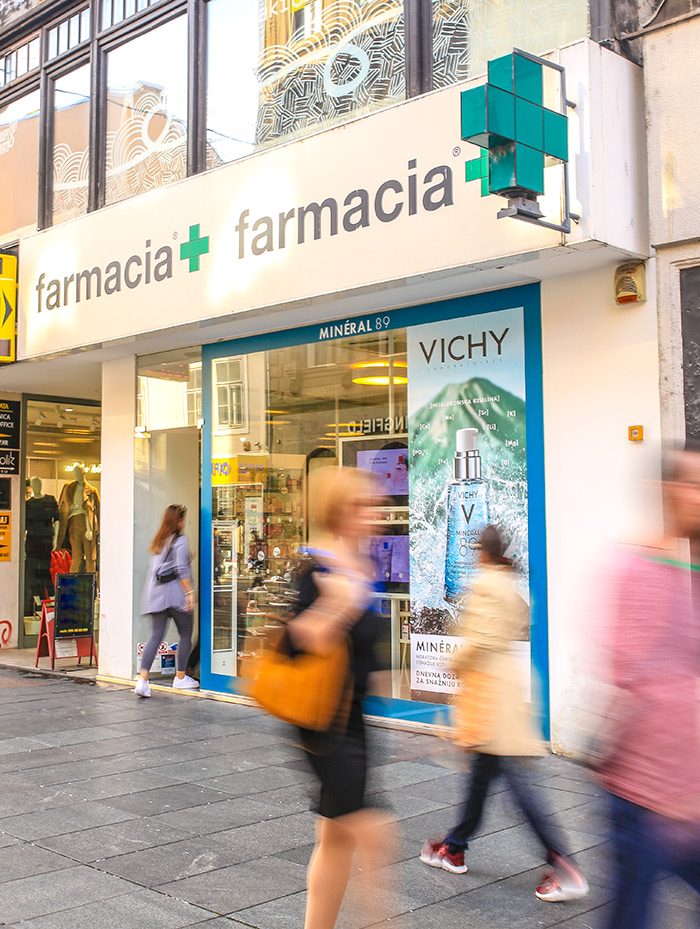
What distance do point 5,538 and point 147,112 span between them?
20.1 ft

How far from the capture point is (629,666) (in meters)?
2.90

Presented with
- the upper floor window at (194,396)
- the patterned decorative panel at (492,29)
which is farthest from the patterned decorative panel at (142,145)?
the patterned decorative panel at (492,29)

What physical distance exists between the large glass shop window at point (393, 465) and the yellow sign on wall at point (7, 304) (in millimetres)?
2858

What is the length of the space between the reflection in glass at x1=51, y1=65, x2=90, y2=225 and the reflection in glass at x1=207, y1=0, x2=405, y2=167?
7.44 feet

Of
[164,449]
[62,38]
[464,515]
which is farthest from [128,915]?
[62,38]

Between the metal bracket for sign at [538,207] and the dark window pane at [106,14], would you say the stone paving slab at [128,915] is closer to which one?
the metal bracket for sign at [538,207]

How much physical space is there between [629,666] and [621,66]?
200 inches

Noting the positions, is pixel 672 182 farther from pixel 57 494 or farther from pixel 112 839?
pixel 57 494

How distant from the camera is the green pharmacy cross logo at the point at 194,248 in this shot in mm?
9008

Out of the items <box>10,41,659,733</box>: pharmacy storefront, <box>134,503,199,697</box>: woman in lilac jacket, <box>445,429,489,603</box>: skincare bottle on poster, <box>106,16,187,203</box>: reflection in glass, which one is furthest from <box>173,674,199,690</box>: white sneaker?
<box>106,16,187,203</box>: reflection in glass

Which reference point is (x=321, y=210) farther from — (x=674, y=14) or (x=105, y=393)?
(x=105, y=393)

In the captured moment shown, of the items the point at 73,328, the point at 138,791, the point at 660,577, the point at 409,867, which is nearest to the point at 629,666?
the point at 660,577

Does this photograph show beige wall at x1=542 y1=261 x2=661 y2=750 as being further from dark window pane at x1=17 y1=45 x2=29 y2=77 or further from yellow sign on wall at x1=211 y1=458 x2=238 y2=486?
dark window pane at x1=17 y1=45 x2=29 y2=77

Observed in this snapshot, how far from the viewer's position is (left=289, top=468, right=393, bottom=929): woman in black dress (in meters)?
3.48
